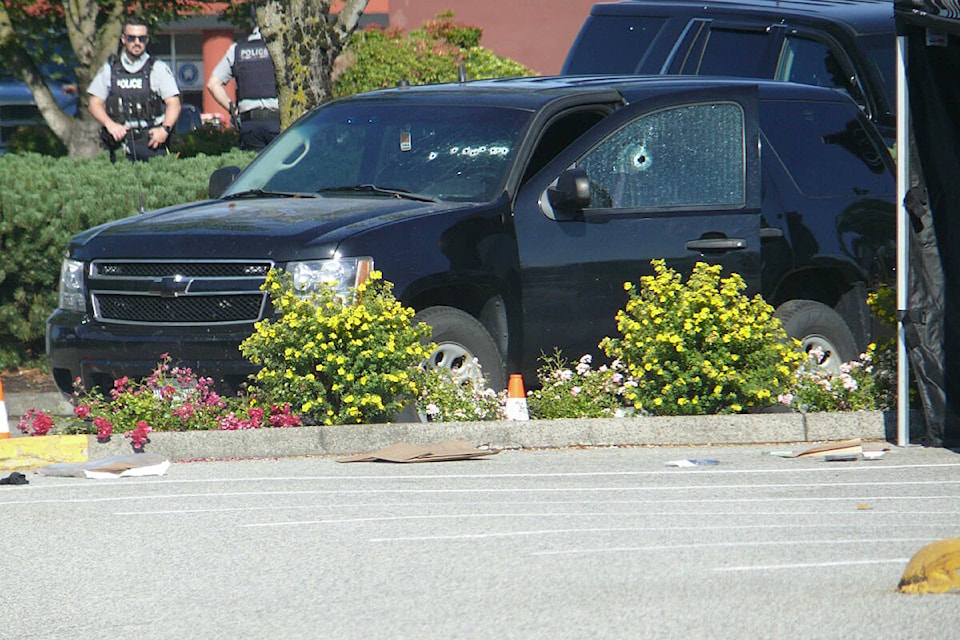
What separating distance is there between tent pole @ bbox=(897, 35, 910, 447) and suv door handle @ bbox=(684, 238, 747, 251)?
102cm

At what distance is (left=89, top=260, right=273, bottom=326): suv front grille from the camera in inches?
360

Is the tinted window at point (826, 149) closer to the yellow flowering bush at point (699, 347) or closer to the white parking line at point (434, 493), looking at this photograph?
the yellow flowering bush at point (699, 347)

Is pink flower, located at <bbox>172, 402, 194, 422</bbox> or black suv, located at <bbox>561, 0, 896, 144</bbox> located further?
black suv, located at <bbox>561, 0, 896, 144</bbox>

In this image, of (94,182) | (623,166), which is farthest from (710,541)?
(94,182)

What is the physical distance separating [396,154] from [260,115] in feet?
18.9

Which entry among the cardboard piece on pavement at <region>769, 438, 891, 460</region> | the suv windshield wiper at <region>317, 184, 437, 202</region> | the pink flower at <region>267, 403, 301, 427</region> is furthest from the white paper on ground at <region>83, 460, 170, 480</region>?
the cardboard piece on pavement at <region>769, 438, 891, 460</region>

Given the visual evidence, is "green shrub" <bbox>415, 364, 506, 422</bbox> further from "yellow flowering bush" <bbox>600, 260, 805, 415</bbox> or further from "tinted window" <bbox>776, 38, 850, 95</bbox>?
"tinted window" <bbox>776, 38, 850, 95</bbox>

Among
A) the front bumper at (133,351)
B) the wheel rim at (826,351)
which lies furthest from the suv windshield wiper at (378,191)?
the wheel rim at (826,351)

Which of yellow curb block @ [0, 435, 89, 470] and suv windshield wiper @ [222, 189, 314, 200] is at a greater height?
suv windshield wiper @ [222, 189, 314, 200]

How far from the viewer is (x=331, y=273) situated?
9.11 m

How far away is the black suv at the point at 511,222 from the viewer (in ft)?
30.3

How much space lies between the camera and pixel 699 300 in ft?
31.4

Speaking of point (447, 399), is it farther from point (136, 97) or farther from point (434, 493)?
point (136, 97)

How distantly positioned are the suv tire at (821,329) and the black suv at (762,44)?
2.84m
